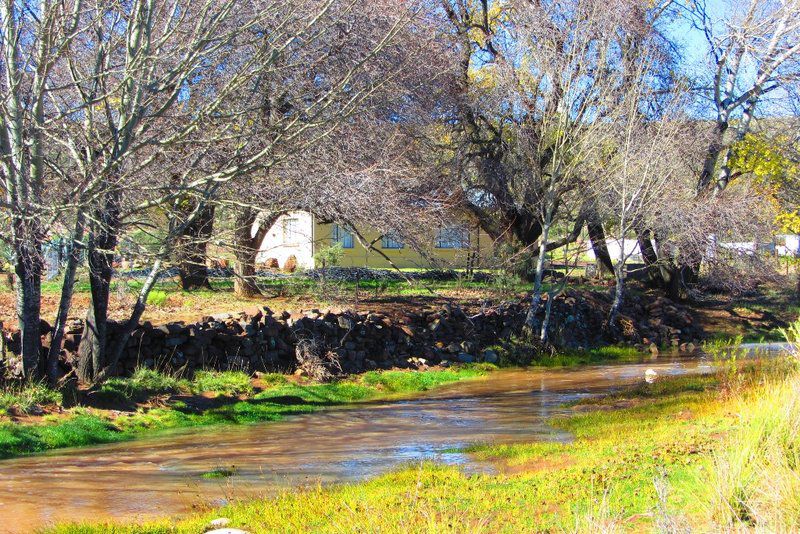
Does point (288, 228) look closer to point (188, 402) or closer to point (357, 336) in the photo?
point (357, 336)

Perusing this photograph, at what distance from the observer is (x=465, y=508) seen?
7336mm

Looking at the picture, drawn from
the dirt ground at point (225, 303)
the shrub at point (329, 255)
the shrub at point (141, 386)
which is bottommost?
the shrub at point (141, 386)

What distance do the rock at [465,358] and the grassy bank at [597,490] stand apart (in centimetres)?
971

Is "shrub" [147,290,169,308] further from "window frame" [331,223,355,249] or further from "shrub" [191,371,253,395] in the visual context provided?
"window frame" [331,223,355,249]

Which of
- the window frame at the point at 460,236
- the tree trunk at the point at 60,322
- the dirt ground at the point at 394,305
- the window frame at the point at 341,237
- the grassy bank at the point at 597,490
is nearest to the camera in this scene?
the grassy bank at the point at 597,490

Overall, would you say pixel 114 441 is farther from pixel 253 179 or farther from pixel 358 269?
pixel 358 269

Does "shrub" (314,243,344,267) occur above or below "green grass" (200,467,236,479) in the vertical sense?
above

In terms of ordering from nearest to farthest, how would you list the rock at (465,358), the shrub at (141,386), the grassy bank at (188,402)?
1. the grassy bank at (188,402)
2. the shrub at (141,386)
3. the rock at (465,358)

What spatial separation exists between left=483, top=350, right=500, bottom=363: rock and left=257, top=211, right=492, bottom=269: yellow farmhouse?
8.26ft

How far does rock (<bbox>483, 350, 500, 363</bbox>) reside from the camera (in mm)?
21875

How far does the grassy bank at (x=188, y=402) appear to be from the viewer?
1241 centimetres

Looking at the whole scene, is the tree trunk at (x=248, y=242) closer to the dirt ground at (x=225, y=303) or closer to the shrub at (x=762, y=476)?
the dirt ground at (x=225, y=303)

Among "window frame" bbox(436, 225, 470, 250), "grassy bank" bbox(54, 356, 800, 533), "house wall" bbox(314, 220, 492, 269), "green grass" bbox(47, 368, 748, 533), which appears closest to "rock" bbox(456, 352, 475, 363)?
"house wall" bbox(314, 220, 492, 269)

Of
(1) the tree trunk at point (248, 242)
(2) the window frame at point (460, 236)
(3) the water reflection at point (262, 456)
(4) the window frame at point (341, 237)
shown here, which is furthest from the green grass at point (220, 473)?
(4) the window frame at point (341, 237)
